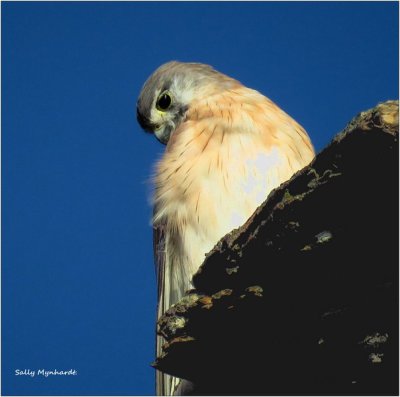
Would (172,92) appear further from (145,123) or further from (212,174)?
(212,174)

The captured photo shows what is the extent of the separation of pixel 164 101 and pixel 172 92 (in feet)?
0.43

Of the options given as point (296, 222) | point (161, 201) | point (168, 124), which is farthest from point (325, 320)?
point (168, 124)

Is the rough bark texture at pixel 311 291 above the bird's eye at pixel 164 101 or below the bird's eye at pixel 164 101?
below

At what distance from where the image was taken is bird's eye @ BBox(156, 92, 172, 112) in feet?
18.0

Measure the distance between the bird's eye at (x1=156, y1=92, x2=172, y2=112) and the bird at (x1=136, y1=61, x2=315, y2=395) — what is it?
605 mm

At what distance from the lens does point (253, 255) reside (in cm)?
230

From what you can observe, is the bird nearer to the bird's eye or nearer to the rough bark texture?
the bird's eye

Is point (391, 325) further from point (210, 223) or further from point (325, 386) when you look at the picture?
point (210, 223)

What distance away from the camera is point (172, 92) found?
17.9 feet

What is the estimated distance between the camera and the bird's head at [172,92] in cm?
520

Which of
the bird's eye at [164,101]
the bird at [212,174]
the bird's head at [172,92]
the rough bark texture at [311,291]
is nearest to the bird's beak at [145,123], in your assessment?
the bird's head at [172,92]

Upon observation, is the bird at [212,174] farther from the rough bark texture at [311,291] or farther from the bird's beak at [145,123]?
the rough bark texture at [311,291]

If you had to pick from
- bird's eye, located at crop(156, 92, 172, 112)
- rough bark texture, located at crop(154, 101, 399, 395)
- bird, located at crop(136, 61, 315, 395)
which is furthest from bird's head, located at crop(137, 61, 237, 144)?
rough bark texture, located at crop(154, 101, 399, 395)

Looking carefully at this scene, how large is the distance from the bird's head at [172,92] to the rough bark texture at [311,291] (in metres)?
2.86
